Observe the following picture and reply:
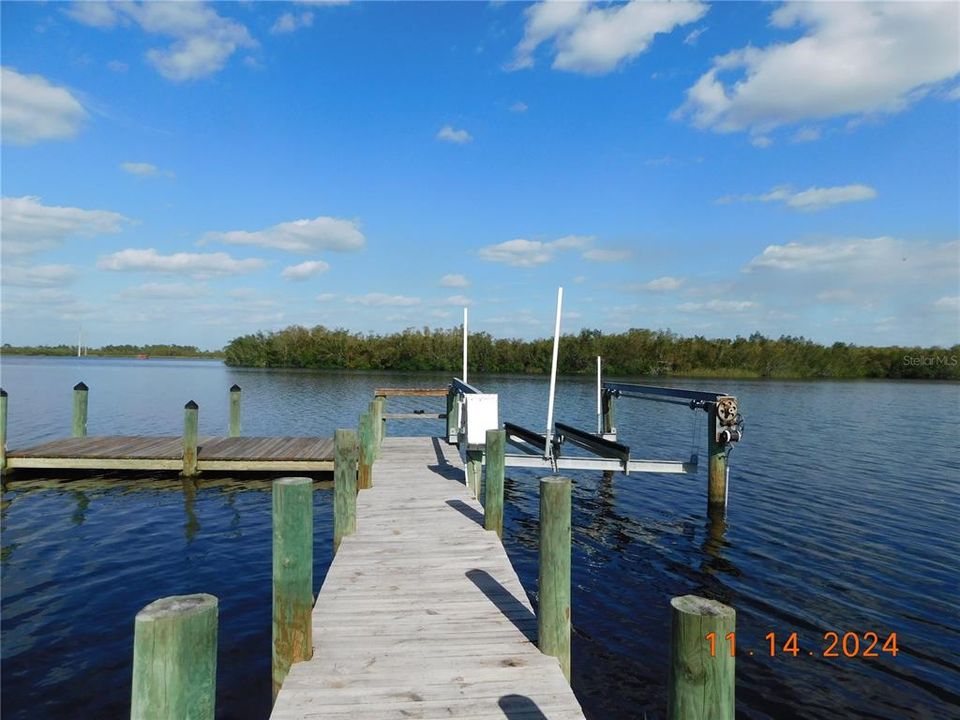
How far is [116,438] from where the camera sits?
50.6 feet

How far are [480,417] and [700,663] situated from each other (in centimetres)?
671

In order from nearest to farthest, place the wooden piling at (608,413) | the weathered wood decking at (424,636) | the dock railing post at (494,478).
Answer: the weathered wood decking at (424,636), the dock railing post at (494,478), the wooden piling at (608,413)

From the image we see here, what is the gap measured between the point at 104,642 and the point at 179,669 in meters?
5.12

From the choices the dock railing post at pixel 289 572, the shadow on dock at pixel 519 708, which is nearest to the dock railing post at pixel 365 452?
the dock railing post at pixel 289 572

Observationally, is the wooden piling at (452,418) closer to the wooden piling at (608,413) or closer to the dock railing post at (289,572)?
the wooden piling at (608,413)

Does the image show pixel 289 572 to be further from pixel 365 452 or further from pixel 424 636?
pixel 365 452

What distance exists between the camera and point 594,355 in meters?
71.6

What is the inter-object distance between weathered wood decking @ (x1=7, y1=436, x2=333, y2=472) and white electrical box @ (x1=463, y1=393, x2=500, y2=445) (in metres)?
5.80

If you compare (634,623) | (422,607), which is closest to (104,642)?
(422,607)

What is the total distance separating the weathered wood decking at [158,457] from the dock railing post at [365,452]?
13.1ft

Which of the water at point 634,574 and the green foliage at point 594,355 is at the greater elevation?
the green foliage at point 594,355

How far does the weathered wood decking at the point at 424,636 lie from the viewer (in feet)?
11.8

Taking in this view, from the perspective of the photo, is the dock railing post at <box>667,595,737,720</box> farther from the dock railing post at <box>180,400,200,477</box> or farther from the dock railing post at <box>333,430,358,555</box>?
the dock railing post at <box>180,400,200,477</box>

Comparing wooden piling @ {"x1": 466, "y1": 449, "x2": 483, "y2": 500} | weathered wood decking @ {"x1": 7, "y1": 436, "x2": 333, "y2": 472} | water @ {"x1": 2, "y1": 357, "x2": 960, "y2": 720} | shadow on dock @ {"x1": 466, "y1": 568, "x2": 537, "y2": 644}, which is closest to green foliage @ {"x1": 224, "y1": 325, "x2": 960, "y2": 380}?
water @ {"x1": 2, "y1": 357, "x2": 960, "y2": 720}
